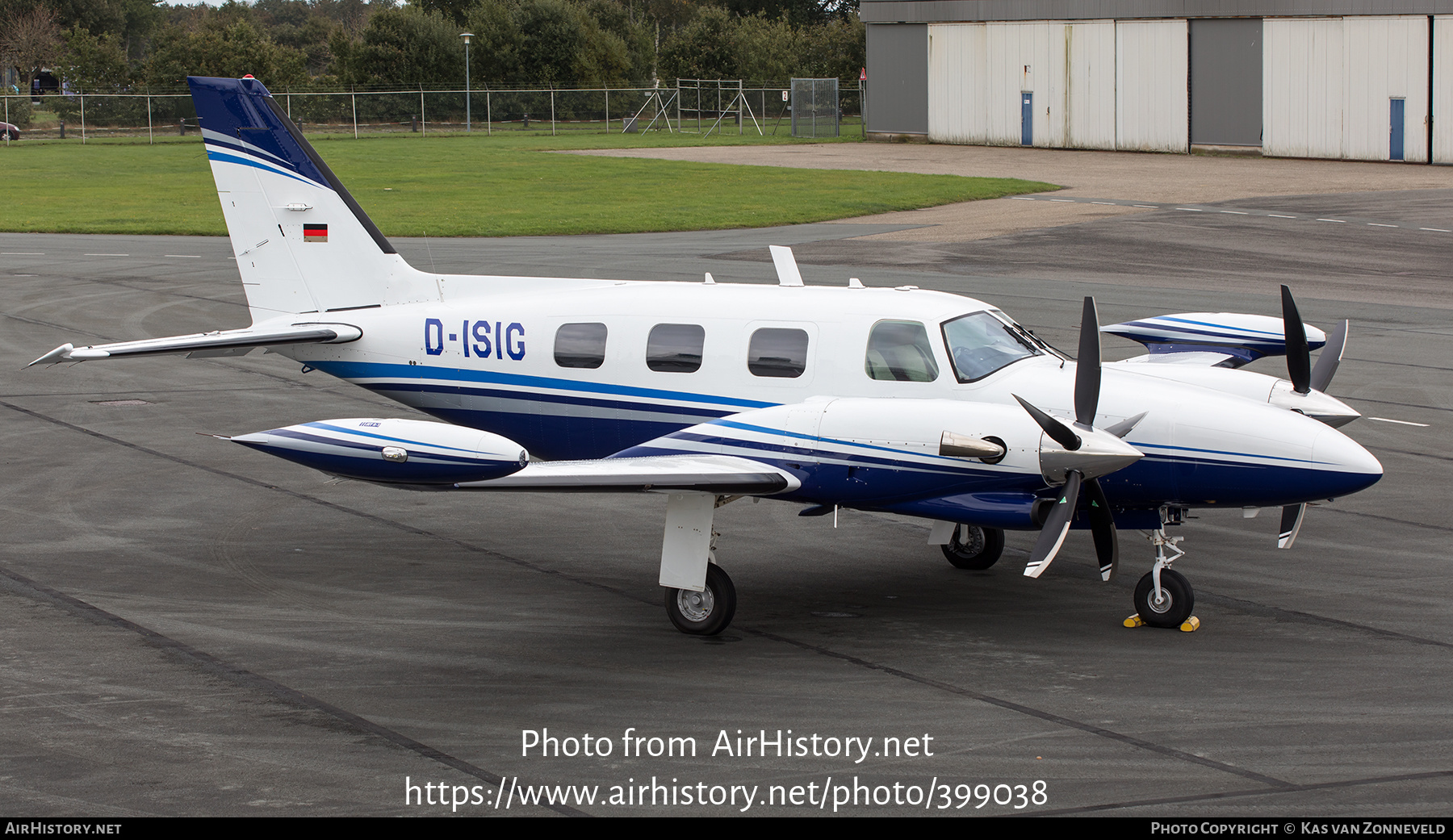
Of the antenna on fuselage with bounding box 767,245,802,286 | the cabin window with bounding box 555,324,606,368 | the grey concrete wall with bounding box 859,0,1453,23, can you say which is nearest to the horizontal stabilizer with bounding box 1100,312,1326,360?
the antenna on fuselage with bounding box 767,245,802,286

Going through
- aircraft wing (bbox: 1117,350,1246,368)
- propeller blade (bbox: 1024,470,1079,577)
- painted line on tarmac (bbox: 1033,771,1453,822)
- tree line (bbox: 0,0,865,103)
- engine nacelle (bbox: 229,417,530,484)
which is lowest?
painted line on tarmac (bbox: 1033,771,1453,822)

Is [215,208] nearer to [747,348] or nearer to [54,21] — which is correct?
[747,348]

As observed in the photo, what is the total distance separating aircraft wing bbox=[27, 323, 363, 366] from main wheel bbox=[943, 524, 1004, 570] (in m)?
6.74

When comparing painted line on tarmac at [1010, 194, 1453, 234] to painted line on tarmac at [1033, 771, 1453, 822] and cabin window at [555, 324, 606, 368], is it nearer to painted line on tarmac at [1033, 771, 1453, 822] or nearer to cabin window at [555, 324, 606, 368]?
cabin window at [555, 324, 606, 368]

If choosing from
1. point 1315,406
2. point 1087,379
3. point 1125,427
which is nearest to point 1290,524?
point 1315,406

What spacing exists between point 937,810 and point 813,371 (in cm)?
498

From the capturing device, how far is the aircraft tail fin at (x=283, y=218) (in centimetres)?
1591

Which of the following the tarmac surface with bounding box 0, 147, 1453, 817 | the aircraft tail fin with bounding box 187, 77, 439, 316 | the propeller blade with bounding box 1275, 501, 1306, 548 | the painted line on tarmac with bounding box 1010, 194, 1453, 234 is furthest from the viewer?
the painted line on tarmac with bounding box 1010, 194, 1453, 234

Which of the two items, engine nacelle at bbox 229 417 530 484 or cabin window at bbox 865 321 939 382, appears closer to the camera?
engine nacelle at bbox 229 417 530 484

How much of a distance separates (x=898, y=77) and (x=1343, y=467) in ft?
208

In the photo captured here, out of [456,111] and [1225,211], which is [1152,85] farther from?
[456,111]

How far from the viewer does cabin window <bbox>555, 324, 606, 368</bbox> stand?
1396 cm

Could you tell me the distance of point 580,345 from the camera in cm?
1404

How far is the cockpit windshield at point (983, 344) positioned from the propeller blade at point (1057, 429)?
1462 mm
